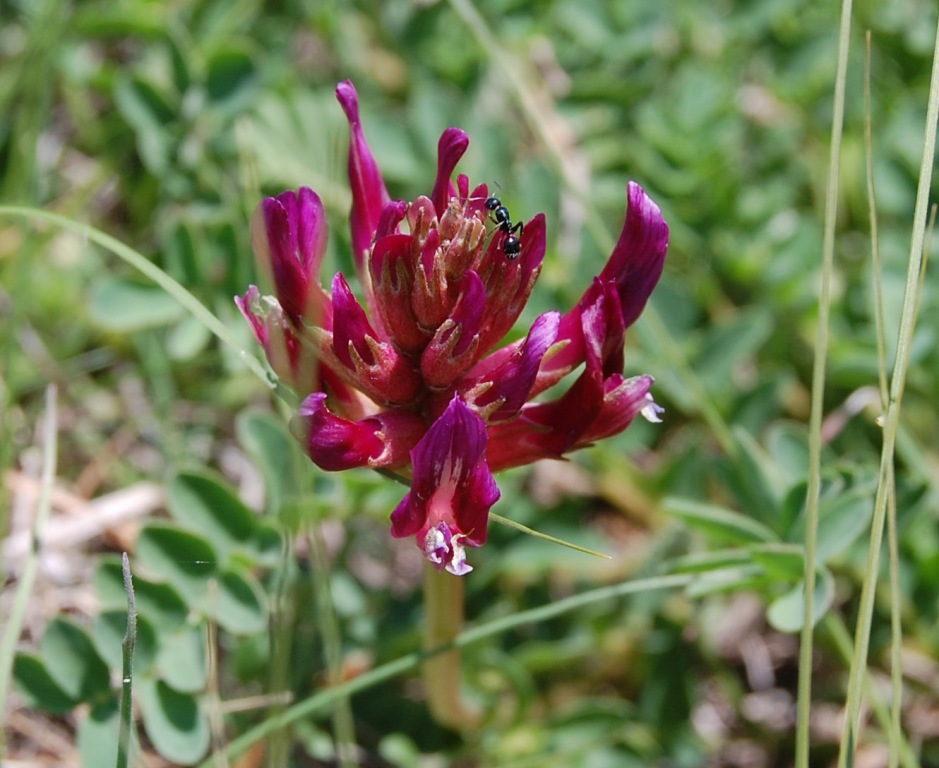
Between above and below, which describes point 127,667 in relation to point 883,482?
below

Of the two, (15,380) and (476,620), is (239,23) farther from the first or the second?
(476,620)

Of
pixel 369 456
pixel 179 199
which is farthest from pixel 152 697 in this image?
pixel 179 199

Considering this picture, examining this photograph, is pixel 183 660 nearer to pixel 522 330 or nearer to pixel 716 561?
pixel 522 330

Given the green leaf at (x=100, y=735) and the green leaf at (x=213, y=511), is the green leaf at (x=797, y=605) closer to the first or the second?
the green leaf at (x=213, y=511)

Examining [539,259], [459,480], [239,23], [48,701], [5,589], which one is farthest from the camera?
[239,23]

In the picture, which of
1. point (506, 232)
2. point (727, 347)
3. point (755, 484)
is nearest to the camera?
point (506, 232)

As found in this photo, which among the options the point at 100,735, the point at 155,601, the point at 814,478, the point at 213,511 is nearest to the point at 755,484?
the point at 814,478
